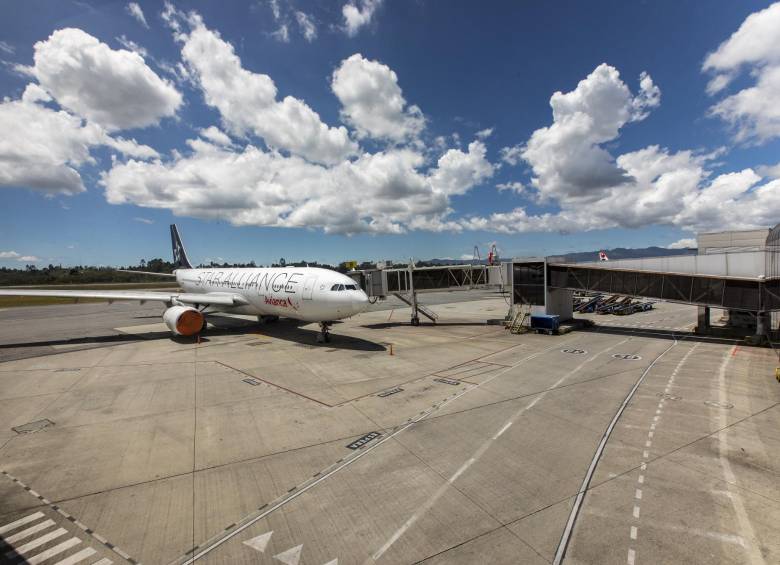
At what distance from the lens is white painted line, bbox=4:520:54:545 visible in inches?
286

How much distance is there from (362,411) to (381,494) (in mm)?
5525

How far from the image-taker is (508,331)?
3347cm

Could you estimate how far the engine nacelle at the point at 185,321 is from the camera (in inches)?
1126

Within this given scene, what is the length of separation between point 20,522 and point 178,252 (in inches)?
2031

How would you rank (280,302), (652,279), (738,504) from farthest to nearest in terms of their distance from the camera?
(652,279)
(280,302)
(738,504)

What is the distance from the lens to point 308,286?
83.7 feet

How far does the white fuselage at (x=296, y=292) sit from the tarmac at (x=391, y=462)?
168 inches

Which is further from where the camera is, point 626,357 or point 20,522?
point 626,357

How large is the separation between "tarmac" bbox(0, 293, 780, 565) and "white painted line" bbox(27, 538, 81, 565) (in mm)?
32

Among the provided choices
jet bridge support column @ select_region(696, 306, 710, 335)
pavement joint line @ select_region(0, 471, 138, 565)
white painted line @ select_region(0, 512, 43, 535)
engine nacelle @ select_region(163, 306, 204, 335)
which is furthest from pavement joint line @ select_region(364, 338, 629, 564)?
engine nacelle @ select_region(163, 306, 204, 335)

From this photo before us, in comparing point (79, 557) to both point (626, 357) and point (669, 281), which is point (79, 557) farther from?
point (669, 281)

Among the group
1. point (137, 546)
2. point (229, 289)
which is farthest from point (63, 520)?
point (229, 289)

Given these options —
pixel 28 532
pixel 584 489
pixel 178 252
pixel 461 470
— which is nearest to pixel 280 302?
pixel 28 532

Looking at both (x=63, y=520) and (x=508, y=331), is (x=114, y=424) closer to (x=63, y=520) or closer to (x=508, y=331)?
(x=63, y=520)
